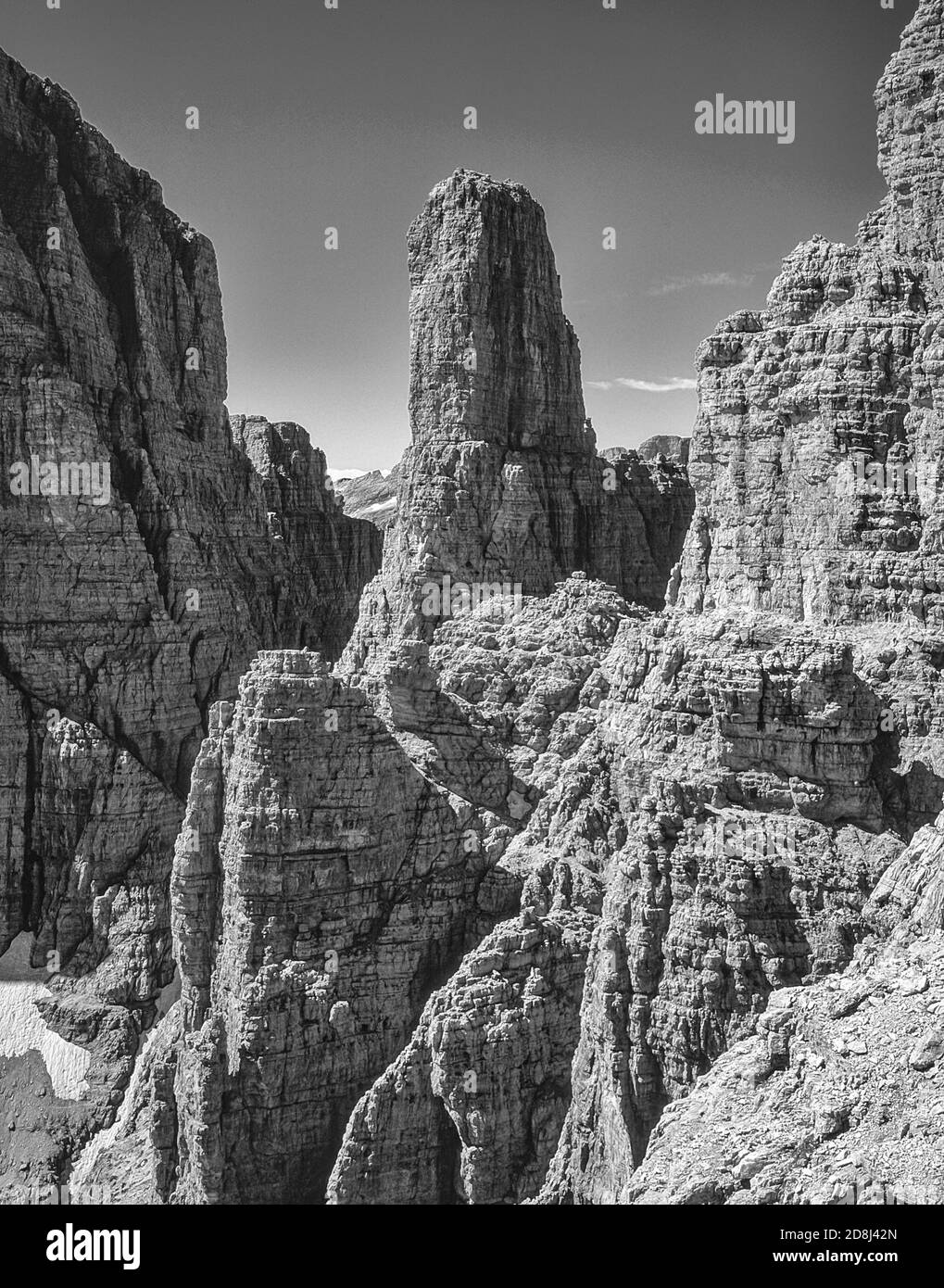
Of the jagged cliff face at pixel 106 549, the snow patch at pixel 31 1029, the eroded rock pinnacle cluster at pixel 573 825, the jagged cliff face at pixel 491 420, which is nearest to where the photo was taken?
the eroded rock pinnacle cluster at pixel 573 825

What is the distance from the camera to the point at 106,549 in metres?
81.1

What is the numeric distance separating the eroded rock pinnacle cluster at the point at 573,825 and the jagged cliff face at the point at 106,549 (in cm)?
775

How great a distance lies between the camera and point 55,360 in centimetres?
8388

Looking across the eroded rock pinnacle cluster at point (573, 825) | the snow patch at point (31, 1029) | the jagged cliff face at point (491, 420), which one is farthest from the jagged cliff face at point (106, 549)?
the jagged cliff face at point (491, 420)

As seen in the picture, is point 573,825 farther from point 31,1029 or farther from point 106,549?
point 106,549

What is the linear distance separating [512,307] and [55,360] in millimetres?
32080

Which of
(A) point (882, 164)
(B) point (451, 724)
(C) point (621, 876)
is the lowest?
(C) point (621, 876)

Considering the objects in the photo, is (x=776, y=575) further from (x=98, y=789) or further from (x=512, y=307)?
(x=98, y=789)

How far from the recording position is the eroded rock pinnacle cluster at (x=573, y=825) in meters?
29.4

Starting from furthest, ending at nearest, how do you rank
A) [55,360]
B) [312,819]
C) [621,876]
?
[55,360] → [312,819] → [621,876]

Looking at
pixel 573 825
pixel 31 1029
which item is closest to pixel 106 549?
pixel 31 1029

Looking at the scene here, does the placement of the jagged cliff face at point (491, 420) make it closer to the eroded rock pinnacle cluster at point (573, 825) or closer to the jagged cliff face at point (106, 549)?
the eroded rock pinnacle cluster at point (573, 825)

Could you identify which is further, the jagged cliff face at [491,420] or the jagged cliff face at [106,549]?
the jagged cliff face at [106,549]
